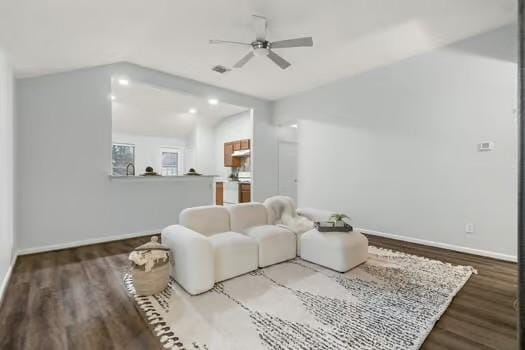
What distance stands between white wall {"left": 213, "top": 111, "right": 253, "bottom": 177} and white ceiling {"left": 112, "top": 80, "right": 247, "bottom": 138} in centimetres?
19

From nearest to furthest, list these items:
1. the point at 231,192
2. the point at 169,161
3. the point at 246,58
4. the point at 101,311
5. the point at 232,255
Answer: the point at 101,311 < the point at 232,255 < the point at 246,58 < the point at 231,192 < the point at 169,161

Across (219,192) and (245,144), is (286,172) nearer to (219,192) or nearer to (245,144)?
(245,144)

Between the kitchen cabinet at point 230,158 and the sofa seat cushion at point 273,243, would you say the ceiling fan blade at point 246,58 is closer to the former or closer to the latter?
the sofa seat cushion at point 273,243

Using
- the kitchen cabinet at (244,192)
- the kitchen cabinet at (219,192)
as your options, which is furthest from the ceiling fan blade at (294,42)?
the kitchen cabinet at (219,192)

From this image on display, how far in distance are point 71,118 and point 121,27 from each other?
5.52ft

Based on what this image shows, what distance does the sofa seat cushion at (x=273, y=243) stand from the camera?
2.78 m

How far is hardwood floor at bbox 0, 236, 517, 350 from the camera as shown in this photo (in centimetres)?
161

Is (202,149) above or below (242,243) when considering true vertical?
above

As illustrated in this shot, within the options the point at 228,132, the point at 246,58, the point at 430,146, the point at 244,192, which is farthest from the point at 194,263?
the point at 228,132

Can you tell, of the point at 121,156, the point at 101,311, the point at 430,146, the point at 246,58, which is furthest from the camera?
the point at 121,156

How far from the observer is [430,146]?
3754 millimetres

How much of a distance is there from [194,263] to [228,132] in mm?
6008

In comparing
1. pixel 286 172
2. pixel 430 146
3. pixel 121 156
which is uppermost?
pixel 121 156

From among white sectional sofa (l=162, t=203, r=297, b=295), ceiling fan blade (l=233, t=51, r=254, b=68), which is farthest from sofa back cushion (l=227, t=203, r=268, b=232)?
ceiling fan blade (l=233, t=51, r=254, b=68)
